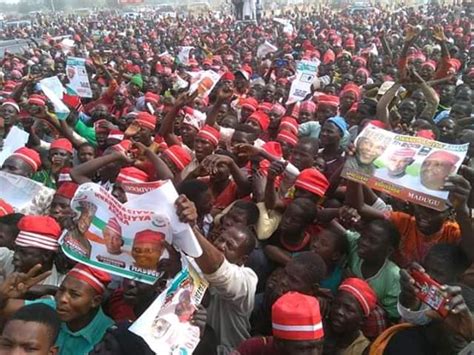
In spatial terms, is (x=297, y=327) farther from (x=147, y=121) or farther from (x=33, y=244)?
(x=147, y=121)

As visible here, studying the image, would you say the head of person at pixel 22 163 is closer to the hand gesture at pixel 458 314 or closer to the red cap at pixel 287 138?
the red cap at pixel 287 138

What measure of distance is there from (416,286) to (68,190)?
310 cm

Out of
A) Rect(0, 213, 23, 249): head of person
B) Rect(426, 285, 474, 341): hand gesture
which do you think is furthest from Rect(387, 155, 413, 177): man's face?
Rect(0, 213, 23, 249): head of person

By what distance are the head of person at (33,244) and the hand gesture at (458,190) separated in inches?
100

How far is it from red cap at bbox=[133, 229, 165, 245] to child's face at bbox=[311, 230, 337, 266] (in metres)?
1.45

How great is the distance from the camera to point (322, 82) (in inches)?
422

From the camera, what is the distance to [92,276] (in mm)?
2996

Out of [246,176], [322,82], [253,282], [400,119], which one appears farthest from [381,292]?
[322,82]

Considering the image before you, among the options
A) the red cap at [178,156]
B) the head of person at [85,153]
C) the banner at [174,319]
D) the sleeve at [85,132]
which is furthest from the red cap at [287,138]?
the banner at [174,319]

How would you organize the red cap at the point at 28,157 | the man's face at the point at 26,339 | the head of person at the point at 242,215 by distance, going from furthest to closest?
1. the red cap at the point at 28,157
2. the head of person at the point at 242,215
3. the man's face at the point at 26,339

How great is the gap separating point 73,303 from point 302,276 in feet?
4.45

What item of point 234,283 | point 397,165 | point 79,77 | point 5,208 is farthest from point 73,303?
point 79,77

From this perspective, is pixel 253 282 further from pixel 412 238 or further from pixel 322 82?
pixel 322 82

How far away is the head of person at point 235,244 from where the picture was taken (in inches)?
133
